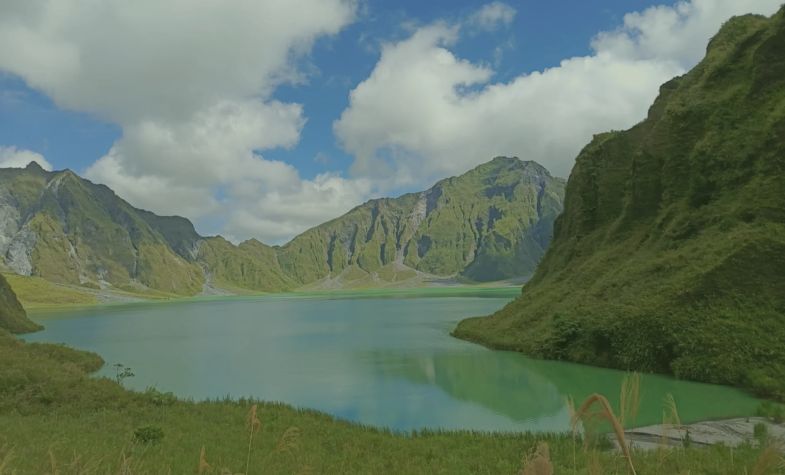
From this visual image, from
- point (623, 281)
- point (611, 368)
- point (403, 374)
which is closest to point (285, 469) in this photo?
point (403, 374)

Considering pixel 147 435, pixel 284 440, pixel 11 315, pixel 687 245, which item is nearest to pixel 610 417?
pixel 284 440

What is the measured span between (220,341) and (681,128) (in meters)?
63.9

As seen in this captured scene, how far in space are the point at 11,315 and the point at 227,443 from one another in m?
98.5

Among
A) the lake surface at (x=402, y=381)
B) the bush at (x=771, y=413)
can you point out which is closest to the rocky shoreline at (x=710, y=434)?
the bush at (x=771, y=413)

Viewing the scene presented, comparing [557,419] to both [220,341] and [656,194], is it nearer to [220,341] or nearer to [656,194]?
[656,194]

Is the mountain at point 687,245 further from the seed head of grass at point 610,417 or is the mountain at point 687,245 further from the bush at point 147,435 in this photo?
the seed head of grass at point 610,417

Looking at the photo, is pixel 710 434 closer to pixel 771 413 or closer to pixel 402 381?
pixel 771 413

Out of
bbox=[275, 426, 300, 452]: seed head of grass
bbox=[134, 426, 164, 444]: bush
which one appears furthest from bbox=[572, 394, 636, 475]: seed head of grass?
bbox=[134, 426, 164, 444]: bush

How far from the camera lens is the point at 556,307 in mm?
54031

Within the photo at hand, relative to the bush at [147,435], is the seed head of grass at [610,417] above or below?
above

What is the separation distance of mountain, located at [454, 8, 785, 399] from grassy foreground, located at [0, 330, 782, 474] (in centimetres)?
2045

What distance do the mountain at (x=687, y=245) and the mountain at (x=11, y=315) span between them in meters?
74.3

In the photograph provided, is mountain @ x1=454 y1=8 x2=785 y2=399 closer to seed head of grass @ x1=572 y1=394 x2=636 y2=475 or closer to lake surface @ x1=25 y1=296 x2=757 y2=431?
lake surface @ x1=25 y1=296 x2=757 y2=431

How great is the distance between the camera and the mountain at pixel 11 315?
3423 inches
